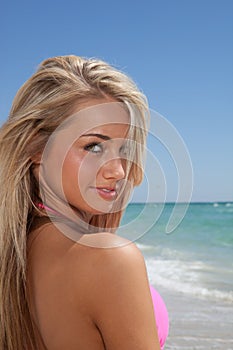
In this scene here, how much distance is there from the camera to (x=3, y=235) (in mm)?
1487

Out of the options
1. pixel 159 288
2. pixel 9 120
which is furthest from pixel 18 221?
pixel 159 288

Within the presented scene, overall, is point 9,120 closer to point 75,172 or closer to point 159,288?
point 75,172

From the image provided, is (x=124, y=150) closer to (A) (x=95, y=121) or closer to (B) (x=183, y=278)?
(A) (x=95, y=121)

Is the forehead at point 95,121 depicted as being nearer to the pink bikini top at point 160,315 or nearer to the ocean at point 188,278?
the ocean at point 188,278

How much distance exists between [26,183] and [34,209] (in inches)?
2.9

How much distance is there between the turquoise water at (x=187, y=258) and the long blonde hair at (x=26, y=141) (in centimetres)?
27

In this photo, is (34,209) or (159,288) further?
(159,288)

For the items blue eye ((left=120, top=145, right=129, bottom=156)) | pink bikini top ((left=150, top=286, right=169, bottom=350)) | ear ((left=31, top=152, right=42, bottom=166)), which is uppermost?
blue eye ((left=120, top=145, right=129, bottom=156))

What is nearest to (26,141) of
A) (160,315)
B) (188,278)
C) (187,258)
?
(160,315)

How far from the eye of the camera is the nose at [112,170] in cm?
151

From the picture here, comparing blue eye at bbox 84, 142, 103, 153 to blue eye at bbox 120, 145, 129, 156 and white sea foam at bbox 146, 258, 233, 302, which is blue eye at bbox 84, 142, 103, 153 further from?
white sea foam at bbox 146, 258, 233, 302

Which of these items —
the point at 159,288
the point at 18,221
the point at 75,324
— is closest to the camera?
the point at 75,324

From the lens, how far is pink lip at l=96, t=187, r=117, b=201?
153 centimetres

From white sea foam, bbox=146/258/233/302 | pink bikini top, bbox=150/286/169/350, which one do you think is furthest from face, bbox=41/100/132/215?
white sea foam, bbox=146/258/233/302
